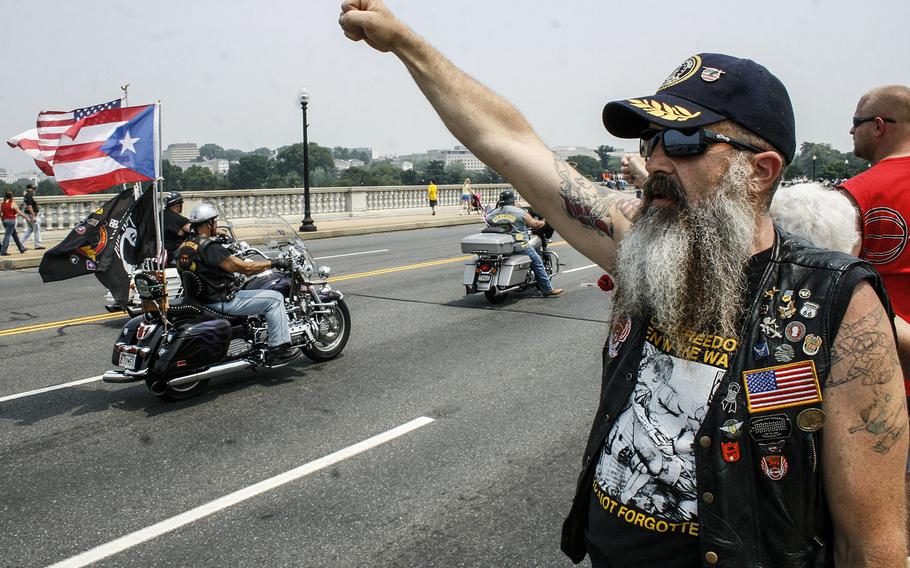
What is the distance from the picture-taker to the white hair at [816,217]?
251cm

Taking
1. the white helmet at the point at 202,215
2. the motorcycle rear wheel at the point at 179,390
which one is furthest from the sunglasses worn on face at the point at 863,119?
the white helmet at the point at 202,215

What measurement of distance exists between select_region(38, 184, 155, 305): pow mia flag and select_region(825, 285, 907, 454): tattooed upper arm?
6786mm

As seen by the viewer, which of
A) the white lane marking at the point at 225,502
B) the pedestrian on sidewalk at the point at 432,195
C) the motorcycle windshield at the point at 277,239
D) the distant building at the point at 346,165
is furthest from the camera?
the distant building at the point at 346,165

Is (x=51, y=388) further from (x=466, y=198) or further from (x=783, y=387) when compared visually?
(x=466, y=198)

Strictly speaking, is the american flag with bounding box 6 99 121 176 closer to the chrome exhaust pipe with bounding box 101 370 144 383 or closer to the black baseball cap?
the chrome exhaust pipe with bounding box 101 370 144 383

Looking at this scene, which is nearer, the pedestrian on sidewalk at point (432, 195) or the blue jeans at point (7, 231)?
the blue jeans at point (7, 231)

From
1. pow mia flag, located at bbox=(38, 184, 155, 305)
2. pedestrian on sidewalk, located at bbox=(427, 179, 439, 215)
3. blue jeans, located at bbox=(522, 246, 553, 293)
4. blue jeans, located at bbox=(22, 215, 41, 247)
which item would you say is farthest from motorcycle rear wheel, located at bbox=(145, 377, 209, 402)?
pedestrian on sidewalk, located at bbox=(427, 179, 439, 215)

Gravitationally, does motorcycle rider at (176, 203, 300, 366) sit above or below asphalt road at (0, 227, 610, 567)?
above

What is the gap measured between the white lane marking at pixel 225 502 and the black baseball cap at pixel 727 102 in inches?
140

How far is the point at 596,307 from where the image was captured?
11.0 m

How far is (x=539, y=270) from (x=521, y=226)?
0.73 m

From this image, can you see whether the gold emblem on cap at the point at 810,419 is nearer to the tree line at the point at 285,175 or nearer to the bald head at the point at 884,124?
the bald head at the point at 884,124

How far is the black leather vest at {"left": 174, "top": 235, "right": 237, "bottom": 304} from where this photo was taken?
6.97m

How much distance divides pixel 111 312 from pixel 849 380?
34.9 feet
